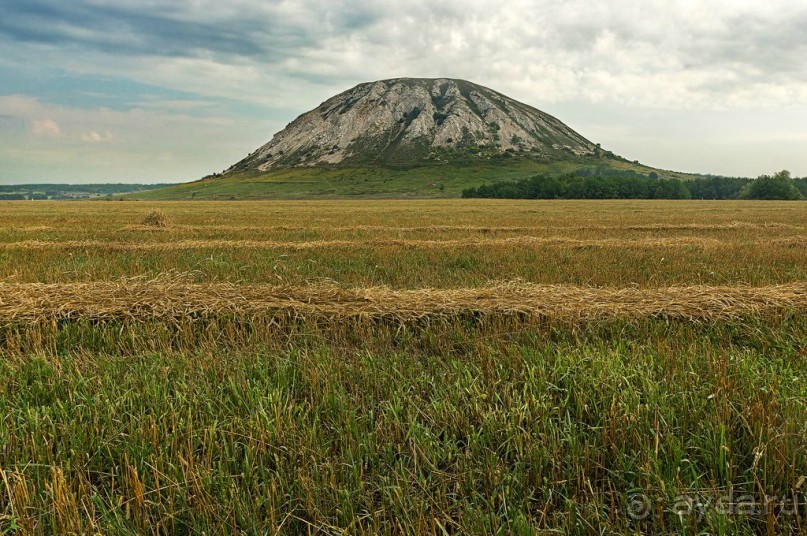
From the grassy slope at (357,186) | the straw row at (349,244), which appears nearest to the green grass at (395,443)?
the straw row at (349,244)

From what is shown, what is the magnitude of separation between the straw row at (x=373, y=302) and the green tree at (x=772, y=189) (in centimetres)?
12846

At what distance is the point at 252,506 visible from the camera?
2.57 meters

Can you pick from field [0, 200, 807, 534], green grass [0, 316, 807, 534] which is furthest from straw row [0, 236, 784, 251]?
green grass [0, 316, 807, 534]

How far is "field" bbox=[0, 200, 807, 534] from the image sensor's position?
2.55 meters

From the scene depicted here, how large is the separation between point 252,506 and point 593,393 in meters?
2.70

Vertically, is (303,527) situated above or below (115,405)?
below

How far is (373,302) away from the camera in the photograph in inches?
267

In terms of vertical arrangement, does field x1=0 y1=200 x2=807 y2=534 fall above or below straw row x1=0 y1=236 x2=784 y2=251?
below

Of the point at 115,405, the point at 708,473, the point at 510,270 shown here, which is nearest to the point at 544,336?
the point at 708,473

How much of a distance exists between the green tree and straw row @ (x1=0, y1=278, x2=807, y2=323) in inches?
5058

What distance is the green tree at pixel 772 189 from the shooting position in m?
105

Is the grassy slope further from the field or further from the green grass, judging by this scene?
the green grass

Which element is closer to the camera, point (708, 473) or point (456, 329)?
point (708, 473)

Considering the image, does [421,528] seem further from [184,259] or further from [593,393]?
[184,259]
